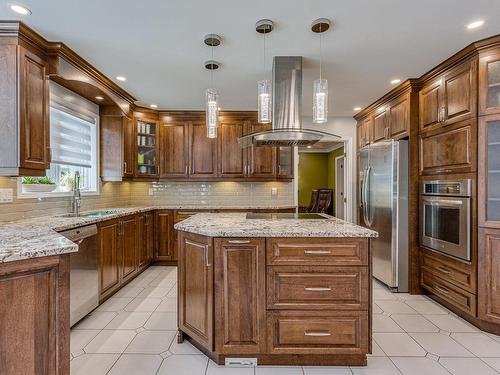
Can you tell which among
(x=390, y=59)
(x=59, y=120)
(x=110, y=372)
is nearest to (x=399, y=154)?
(x=390, y=59)

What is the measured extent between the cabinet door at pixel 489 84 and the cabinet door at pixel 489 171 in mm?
78

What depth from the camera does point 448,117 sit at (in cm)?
277

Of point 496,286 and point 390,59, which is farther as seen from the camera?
point 390,59

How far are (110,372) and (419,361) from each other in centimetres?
212

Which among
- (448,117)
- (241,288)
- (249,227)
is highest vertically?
(448,117)

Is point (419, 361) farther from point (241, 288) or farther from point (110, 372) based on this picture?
point (110, 372)

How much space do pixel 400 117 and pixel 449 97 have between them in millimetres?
687

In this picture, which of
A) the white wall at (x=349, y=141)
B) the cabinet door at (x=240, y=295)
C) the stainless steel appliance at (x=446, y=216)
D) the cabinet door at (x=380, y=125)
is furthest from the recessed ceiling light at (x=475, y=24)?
the white wall at (x=349, y=141)

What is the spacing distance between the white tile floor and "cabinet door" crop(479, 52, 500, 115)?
190 centimetres

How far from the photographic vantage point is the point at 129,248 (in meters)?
3.50

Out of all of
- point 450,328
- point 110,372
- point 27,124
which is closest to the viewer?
point 110,372

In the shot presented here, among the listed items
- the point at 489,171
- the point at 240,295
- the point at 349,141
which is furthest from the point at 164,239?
the point at 489,171

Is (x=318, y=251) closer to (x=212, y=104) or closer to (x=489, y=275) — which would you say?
(x=212, y=104)

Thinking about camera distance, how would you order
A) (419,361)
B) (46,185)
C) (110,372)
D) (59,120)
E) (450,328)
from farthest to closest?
1. (59,120)
2. (46,185)
3. (450,328)
4. (419,361)
5. (110,372)
